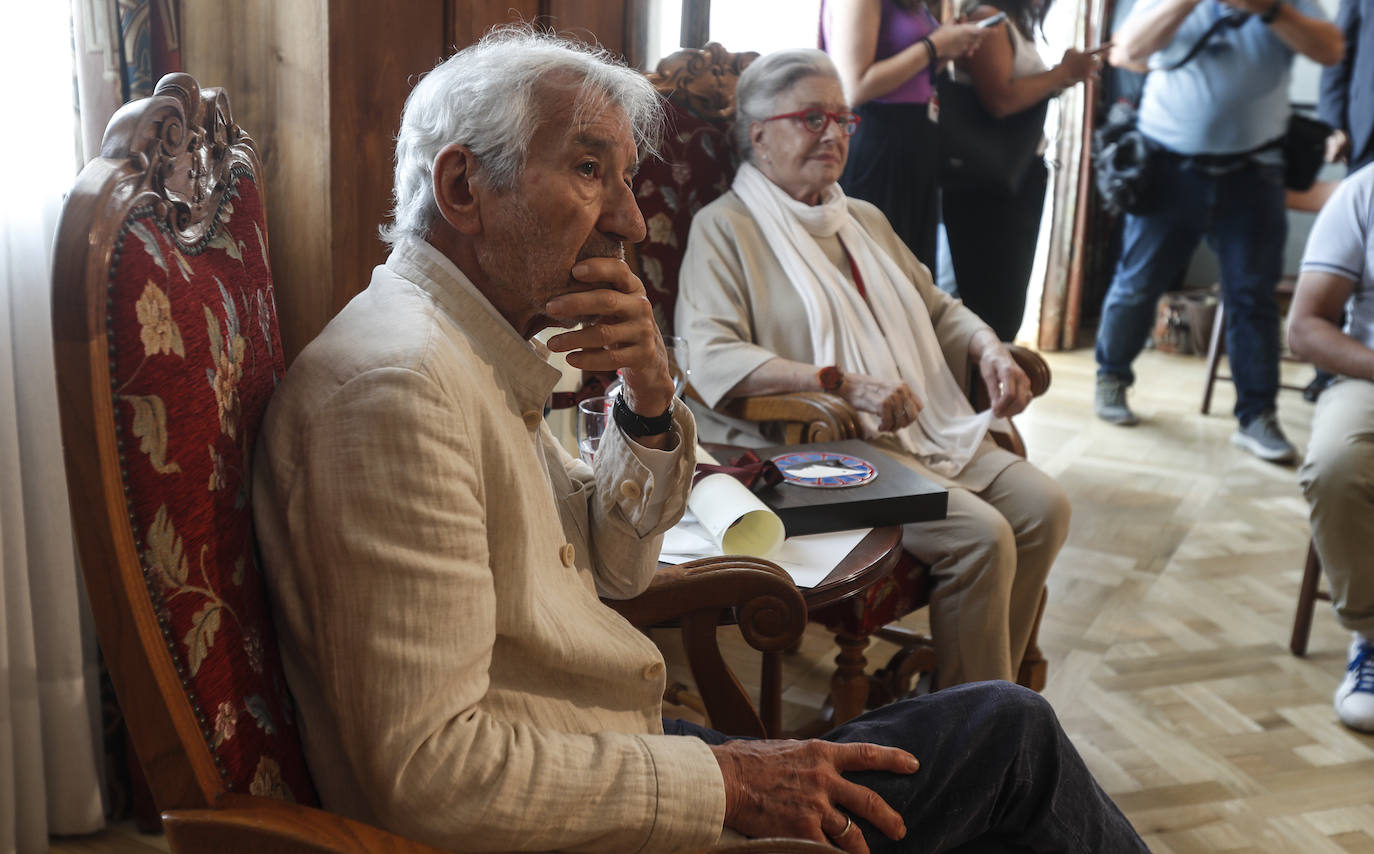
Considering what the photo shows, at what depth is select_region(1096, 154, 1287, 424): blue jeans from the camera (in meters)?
3.97

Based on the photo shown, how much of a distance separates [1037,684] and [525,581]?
1.59 metres

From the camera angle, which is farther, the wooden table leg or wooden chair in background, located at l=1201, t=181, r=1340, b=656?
wooden chair in background, located at l=1201, t=181, r=1340, b=656

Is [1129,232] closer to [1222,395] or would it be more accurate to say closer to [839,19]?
[1222,395]

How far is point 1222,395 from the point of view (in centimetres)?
497

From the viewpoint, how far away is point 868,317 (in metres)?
2.25

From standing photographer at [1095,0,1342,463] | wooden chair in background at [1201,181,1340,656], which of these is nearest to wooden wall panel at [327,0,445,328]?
wooden chair in background at [1201,181,1340,656]

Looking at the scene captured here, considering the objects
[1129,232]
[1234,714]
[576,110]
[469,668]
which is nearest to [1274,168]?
[1129,232]

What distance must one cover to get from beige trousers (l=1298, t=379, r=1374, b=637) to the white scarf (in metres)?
0.69

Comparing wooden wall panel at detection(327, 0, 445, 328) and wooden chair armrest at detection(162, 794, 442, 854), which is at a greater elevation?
wooden wall panel at detection(327, 0, 445, 328)

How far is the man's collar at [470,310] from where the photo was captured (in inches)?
38.8

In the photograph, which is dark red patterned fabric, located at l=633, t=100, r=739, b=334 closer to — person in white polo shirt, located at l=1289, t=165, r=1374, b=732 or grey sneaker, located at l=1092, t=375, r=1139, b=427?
person in white polo shirt, located at l=1289, t=165, r=1374, b=732

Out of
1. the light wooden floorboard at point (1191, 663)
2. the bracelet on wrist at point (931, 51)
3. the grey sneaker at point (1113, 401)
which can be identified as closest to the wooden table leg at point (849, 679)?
the light wooden floorboard at point (1191, 663)

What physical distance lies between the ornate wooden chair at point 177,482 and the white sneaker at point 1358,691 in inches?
74.1

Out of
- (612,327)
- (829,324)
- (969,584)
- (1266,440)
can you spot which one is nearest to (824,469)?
(969,584)
